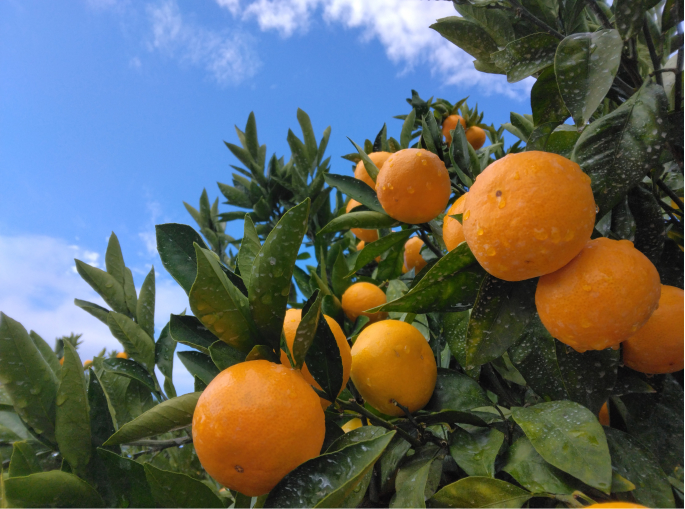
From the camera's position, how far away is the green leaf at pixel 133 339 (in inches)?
40.6

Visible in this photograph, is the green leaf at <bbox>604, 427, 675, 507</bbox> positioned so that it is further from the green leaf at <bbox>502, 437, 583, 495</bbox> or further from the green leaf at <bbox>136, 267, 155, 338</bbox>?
the green leaf at <bbox>136, 267, 155, 338</bbox>

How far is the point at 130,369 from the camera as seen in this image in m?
1.03

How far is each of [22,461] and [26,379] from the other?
0.13m

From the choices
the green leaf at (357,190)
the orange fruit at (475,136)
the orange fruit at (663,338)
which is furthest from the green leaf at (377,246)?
the orange fruit at (475,136)

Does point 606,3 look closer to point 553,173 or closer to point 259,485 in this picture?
point 553,173

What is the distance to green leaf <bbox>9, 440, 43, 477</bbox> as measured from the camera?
2.16 feet

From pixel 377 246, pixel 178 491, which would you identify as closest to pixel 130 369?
pixel 178 491

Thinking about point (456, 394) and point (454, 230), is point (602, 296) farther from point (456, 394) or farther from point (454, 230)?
point (456, 394)

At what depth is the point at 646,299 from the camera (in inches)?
25.2

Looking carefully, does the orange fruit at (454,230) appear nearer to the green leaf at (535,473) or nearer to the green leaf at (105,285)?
the green leaf at (535,473)

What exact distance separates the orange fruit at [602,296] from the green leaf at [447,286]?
14 centimetres

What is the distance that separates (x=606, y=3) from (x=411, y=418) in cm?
138

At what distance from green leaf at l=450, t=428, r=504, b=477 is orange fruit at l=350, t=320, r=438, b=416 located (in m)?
0.12

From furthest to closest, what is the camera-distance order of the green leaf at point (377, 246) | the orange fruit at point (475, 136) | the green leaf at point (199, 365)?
1. the orange fruit at point (475, 136)
2. the green leaf at point (377, 246)
3. the green leaf at point (199, 365)
